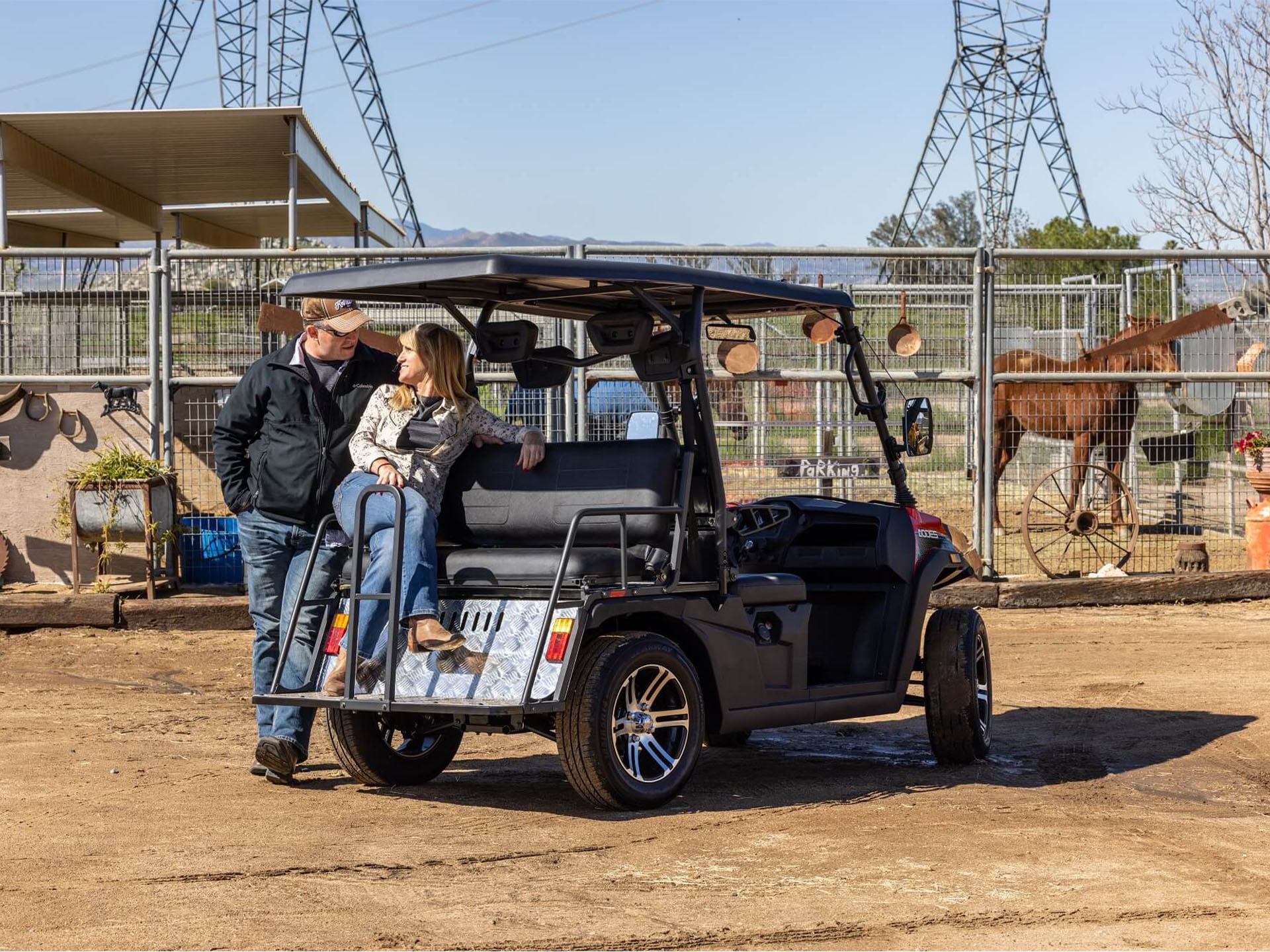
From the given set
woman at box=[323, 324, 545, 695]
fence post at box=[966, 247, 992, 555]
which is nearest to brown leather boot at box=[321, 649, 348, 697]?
woman at box=[323, 324, 545, 695]

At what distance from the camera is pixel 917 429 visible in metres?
7.24

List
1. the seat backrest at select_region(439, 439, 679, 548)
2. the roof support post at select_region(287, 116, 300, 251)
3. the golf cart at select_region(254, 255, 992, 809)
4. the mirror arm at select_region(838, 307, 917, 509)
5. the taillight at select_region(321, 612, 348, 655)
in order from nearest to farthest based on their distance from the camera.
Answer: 1. the golf cart at select_region(254, 255, 992, 809)
2. the seat backrest at select_region(439, 439, 679, 548)
3. the taillight at select_region(321, 612, 348, 655)
4. the mirror arm at select_region(838, 307, 917, 509)
5. the roof support post at select_region(287, 116, 300, 251)

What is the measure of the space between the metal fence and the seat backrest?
4.88 m

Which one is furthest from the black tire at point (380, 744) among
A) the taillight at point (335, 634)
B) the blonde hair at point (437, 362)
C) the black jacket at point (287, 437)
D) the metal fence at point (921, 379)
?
the metal fence at point (921, 379)

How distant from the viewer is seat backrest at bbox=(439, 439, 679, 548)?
6.35m

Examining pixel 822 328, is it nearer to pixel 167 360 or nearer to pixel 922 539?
pixel 922 539

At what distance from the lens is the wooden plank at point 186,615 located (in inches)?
466

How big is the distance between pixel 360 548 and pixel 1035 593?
757 centimetres

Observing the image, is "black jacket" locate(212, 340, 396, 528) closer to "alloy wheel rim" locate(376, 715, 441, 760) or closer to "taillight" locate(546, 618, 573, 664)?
"alloy wheel rim" locate(376, 715, 441, 760)

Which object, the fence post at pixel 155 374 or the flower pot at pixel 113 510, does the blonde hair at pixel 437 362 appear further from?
the fence post at pixel 155 374

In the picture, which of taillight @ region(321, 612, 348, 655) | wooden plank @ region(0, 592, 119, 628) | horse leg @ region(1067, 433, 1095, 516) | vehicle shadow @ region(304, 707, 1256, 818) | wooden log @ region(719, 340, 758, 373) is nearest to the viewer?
taillight @ region(321, 612, 348, 655)

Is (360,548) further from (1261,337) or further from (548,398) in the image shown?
(1261,337)

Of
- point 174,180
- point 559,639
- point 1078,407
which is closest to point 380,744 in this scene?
point 559,639

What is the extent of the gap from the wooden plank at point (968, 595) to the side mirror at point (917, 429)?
517cm
